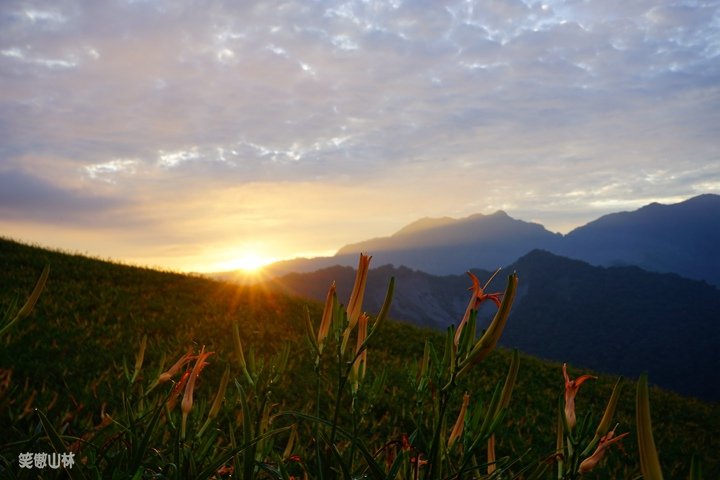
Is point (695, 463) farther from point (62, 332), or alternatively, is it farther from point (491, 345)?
point (62, 332)

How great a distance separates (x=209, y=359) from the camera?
7.00 m

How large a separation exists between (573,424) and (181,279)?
12.9m

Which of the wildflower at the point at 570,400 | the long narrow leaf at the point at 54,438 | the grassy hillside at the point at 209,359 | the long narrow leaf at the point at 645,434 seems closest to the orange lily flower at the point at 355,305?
A: the wildflower at the point at 570,400

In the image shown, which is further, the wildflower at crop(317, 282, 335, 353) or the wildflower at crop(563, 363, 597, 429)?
the wildflower at crop(317, 282, 335, 353)

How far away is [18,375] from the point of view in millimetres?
5023

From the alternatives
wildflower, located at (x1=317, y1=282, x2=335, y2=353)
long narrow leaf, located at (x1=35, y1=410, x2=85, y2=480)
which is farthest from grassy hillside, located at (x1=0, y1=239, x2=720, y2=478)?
wildflower, located at (x1=317, y1=282, x2=335, y2=353)

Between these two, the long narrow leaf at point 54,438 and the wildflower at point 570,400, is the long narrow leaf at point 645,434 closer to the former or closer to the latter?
the wildflower at point 570,400

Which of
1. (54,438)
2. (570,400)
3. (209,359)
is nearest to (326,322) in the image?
(570,400)

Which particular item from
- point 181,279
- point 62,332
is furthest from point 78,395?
point 181,279

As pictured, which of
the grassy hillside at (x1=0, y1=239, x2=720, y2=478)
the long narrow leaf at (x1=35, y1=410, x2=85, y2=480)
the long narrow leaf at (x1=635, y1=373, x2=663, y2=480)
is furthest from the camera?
the grassy hillside at (x1=0, y1=239, x2=720, y2=478)

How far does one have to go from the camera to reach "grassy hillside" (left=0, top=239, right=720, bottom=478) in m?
4.36

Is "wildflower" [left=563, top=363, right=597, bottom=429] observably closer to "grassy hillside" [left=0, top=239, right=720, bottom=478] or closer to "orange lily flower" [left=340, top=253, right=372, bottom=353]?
"orange lily flower" [left=340, top=253, right=372, bottom=353]

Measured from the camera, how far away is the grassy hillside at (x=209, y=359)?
436 centimetres

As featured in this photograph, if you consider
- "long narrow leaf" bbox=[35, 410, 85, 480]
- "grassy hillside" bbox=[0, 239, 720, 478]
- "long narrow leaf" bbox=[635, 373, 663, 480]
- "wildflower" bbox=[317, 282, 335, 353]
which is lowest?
"grassy hillside" bbox=[0, 239, 720, 478]
